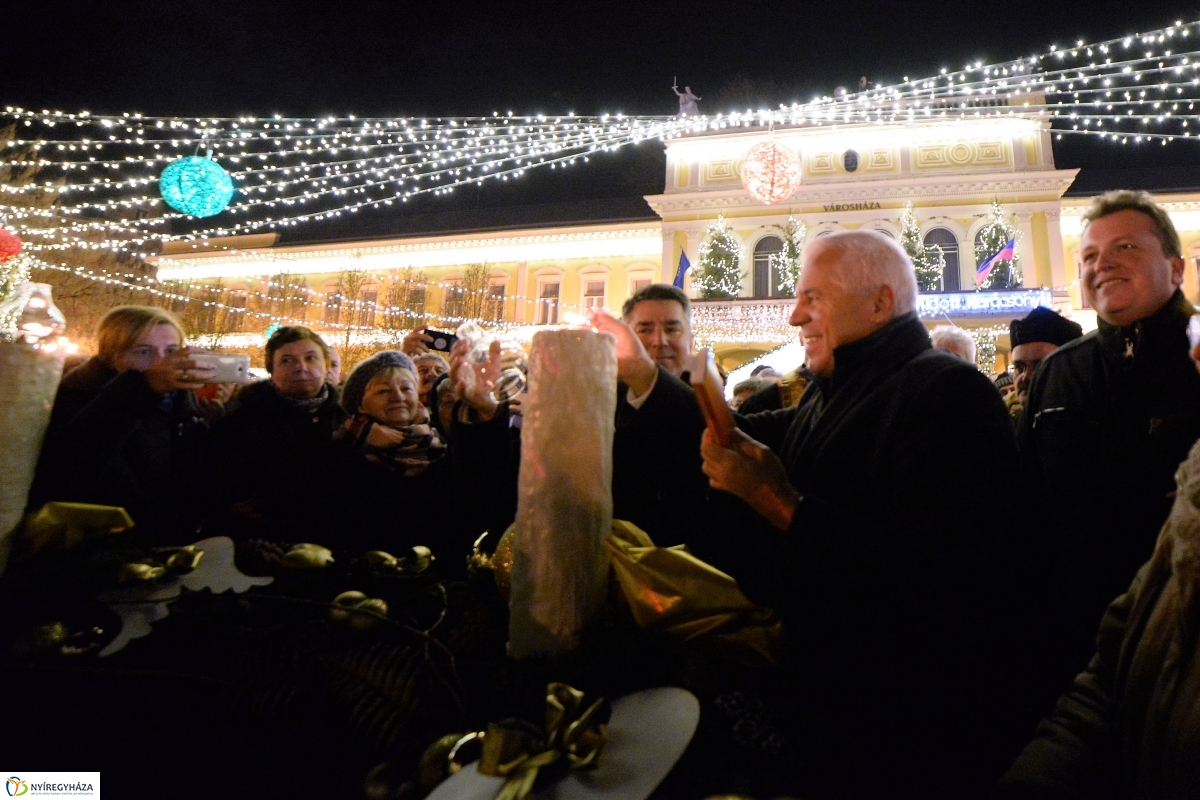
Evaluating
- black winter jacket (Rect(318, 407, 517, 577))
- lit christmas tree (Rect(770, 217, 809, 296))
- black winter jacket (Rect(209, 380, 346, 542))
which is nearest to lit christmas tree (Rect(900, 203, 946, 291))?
lit christmas tree (Rect(770, 217, 809, 296))

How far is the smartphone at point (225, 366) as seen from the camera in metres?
1.84

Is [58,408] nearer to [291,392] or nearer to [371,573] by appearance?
[291,392]

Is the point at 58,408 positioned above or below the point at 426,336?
below

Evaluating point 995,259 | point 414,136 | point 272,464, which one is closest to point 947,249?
point 995,259

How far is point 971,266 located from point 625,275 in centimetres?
1068

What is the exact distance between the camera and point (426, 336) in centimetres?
302

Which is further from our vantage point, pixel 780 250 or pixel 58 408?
pixel 780 250

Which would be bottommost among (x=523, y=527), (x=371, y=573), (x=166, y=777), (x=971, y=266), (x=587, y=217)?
(x=166, y=777)

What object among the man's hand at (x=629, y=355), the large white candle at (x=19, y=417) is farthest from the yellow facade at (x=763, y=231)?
the large white candle at (x=19, y=417)

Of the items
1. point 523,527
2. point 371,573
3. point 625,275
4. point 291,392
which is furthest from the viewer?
point 625,275

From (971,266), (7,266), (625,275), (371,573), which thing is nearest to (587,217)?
(625,275)

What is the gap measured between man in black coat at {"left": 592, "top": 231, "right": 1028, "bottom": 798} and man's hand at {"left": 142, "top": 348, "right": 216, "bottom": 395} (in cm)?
146

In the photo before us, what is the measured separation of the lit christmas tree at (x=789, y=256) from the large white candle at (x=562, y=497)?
55.3 feet

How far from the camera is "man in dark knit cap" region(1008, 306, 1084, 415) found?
11.1 ft
